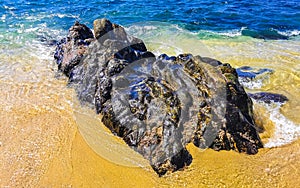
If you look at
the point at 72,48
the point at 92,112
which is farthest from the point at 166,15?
the point at 92,112

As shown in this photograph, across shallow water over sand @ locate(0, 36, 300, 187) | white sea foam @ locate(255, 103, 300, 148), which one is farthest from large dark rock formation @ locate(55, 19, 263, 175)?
white sea foam @ locate(255, 103, 300, 148)

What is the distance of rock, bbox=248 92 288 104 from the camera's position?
8.64 m

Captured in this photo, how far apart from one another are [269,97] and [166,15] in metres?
10.1

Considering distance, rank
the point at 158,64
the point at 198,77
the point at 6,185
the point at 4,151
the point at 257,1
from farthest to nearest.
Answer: the point at 257,1 < the point at 158,64 < the point at 198,77 < the point at 4,151 < the point at 6,185

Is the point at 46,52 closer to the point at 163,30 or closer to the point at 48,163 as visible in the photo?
the point at 163,30

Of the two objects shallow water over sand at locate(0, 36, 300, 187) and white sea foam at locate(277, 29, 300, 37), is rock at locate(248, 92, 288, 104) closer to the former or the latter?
shallow water over sand at locate(0, 36, 300, 187)

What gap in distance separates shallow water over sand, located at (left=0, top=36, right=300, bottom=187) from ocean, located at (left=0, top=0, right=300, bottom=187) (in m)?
0.02

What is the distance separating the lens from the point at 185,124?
6676 millimetres

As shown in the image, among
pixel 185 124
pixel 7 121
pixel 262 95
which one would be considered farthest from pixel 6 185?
pixel 262 95

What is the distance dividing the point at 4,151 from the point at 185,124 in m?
4.02

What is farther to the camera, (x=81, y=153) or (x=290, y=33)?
(x=290, y=33)

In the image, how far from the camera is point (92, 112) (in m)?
8.09

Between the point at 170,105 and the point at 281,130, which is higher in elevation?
the point at 170,105

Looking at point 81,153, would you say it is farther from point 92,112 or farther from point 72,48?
point 72,48
